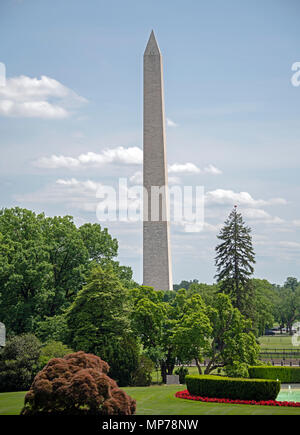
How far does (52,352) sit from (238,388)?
40.7 feet

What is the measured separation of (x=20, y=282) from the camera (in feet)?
145

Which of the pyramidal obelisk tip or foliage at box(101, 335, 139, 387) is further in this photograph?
the pyramidal obelisk tip

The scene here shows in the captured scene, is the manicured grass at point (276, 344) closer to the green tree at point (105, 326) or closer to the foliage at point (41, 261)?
the foliage at point (41, 261)

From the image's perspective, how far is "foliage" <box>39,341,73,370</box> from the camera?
36781 millimetres

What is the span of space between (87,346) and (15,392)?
19.9ft

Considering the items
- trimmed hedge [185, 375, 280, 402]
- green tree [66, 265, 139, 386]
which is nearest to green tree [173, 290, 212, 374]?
green tree [66, 265, 139, 386]

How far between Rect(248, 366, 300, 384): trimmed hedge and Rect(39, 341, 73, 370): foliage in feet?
38.2

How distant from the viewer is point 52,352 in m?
37.2

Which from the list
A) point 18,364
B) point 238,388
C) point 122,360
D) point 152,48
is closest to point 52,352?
point 18,364

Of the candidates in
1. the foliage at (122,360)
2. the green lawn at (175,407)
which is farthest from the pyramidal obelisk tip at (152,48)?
the green lawn at (175,407)

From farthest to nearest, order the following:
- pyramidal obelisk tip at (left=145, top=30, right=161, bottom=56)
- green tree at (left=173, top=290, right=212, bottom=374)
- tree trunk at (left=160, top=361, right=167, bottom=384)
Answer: pyramidal obelisk tip at (left=145, top=30, right=161, bottom=56)
tree trunk at (left=160, top=361, right=167, bottom=384)
green tree at (left=173, top=290, right=212, bottom=374)

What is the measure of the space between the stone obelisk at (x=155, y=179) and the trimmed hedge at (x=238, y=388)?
3339 cm

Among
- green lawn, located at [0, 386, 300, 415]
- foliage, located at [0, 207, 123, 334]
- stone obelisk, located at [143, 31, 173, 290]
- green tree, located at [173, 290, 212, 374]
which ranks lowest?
green lawn, located at [0, 386, 300, 415]

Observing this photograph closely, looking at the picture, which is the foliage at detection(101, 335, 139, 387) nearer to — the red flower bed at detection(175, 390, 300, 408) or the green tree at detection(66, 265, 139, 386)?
the green tree at detection(66, 265, 139, 386)
